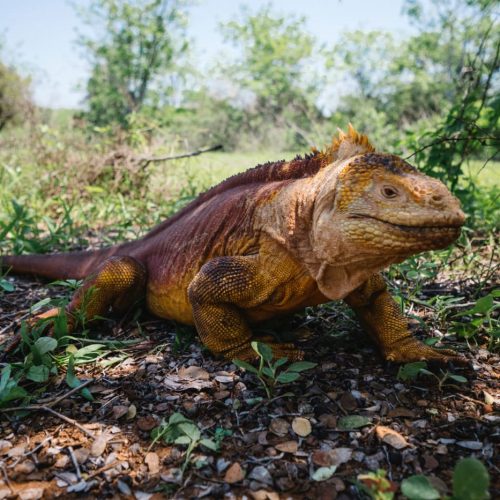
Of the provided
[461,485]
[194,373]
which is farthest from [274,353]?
[461,485]

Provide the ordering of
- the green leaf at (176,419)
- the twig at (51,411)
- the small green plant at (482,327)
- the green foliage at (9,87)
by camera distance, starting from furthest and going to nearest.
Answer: the green foliage at (9,87) < the small green plant at (482,327) < the twig at (51,411) < the green leaf at (176,419)

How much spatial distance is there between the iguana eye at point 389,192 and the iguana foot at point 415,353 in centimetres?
116

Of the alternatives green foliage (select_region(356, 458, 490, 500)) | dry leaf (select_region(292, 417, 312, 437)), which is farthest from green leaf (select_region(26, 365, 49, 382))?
green foliage (select_region(356, 458, 490, 500))

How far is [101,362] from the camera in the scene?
335cm

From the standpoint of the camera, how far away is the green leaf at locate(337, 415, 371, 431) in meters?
2.54

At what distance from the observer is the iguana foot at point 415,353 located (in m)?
3.01

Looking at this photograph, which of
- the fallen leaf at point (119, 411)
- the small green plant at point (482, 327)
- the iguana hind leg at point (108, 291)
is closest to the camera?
the fallen leaf at point (119, 411)

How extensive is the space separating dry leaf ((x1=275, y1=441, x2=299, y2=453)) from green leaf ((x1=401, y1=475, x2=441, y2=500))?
73 cm

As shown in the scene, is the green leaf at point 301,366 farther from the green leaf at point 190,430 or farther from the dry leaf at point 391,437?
the green leaf at point 190,430

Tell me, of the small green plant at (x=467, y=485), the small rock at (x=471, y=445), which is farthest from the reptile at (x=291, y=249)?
the small green plant at (x=467, y=485)

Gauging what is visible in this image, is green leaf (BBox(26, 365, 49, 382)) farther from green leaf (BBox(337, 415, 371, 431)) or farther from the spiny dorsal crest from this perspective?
the spiny dorsal crest

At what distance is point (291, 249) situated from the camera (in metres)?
2.93

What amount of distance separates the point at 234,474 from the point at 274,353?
0.96 m

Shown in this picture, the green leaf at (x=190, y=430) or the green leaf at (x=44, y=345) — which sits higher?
the green leaf at (x=44, y=345)
